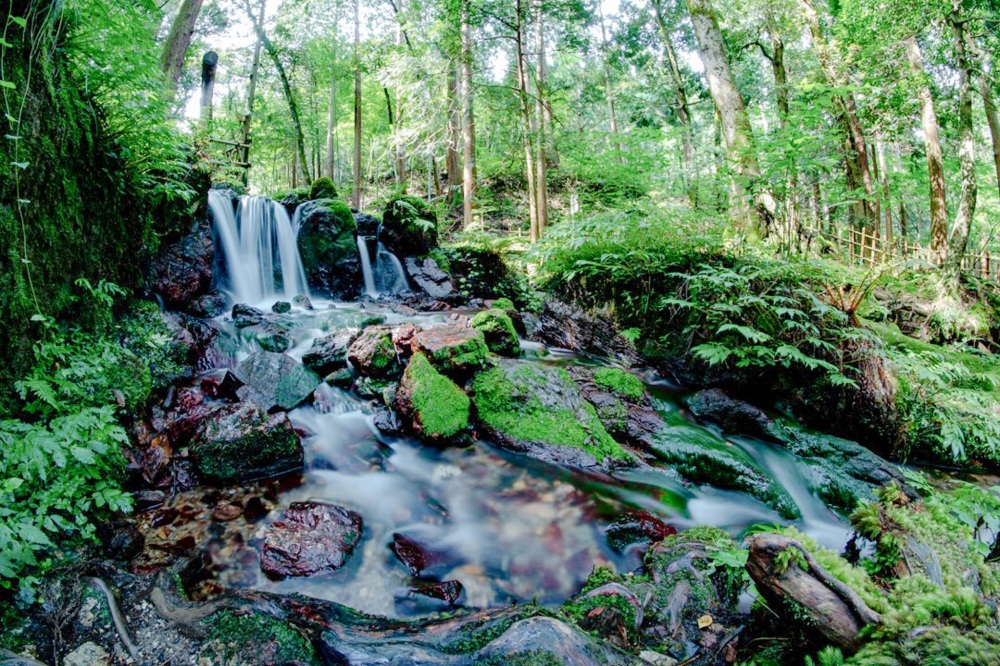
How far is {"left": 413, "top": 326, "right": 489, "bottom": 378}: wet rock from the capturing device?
18.2 feet

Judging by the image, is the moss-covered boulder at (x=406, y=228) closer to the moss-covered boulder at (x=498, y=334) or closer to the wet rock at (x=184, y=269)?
the wet rock at (x=184, y=269)

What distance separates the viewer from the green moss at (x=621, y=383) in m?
5.77

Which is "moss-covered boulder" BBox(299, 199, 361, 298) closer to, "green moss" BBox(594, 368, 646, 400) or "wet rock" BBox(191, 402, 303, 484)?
"wet rock" BBox(191, 402, 303, 484)

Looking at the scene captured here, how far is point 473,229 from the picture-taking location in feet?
46.1

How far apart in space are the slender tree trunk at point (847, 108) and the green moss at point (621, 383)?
10.0m

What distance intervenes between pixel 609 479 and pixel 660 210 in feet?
15.2

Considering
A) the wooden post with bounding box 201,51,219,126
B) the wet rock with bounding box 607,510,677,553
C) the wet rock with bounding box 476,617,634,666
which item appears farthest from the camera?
the wooden post with bounding box 201,51,219,126

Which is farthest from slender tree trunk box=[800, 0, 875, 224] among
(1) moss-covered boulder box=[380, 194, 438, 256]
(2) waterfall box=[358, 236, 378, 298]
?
(2) waterfall box=[358, 236, 378, 298]

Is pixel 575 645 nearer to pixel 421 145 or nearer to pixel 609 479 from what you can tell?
pixel 609 479

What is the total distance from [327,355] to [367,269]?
6.27 meters

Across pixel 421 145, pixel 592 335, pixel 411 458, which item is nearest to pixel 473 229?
pixel 421 145

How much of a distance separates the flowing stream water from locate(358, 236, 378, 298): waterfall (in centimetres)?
659

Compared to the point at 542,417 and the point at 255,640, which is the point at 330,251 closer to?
the point at 542,417

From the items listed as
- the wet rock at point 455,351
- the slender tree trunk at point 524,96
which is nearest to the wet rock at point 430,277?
the slender tree trunk at point 524,96
